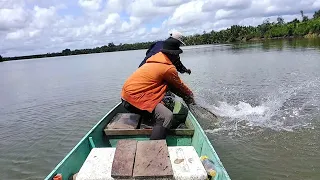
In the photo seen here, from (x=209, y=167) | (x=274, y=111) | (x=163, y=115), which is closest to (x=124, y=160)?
(x=209, y=167)

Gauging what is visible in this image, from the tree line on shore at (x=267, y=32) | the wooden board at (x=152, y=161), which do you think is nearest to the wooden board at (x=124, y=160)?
the wooden board at (x=152, y=161)

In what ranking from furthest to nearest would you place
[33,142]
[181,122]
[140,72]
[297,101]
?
1. [297,101]
2. [33,142]
3. [181,122]
4. [140,72]

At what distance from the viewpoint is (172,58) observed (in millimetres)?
5594

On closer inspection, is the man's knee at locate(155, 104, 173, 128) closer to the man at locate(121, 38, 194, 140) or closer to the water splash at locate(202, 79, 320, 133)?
the man at locate(121, 38, 194, 140)

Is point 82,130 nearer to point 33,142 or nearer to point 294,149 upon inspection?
point 33,142

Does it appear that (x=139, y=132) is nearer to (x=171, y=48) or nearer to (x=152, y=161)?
(x=171, y=48)

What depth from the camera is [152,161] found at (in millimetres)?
3861

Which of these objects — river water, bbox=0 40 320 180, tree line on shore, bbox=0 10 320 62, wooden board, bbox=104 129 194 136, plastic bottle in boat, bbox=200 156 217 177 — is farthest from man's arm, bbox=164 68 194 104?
tree line on shore, bbox=0 10 320 62

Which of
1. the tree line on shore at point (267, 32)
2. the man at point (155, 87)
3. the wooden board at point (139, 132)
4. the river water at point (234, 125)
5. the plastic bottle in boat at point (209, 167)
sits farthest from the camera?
the tree line on shore at point (267, 32)

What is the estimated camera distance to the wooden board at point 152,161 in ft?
11.9

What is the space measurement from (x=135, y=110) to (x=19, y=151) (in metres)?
5.35

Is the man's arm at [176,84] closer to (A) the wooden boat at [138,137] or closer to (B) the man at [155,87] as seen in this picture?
(B) the man at [155,87]

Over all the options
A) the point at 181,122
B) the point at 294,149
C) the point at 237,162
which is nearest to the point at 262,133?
the point at 294,149

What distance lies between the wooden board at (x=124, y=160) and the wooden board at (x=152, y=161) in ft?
0.19
